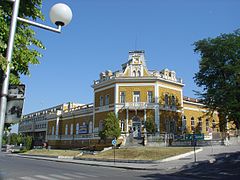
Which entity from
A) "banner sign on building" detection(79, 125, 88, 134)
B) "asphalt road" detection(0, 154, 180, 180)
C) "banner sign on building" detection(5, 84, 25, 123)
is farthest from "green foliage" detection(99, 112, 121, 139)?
"banner sign on building" detection(5, 84, 25, 123)

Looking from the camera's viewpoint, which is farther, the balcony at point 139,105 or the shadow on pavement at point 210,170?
the balcony at point 139,105

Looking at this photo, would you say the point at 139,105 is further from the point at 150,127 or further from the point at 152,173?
Result: the point at 152,173

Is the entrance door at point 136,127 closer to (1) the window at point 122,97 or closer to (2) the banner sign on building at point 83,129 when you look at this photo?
(1) the window at point 122,97

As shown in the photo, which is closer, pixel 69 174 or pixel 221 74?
pixel 69 174

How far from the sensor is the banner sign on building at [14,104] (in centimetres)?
494

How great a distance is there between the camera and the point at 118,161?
92.8ft

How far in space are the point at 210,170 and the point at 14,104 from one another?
1589 centimetres

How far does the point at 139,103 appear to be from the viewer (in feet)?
141

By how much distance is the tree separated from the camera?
3803 centimetres

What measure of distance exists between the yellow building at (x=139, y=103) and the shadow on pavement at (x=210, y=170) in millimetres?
21484

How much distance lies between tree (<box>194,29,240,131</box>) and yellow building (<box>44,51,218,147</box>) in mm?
3167

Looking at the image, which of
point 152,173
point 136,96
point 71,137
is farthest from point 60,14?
point 71,137

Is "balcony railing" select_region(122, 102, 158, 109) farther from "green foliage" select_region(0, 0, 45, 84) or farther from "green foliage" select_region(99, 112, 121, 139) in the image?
"green foliage" select_region(0, 0, 45, 84)

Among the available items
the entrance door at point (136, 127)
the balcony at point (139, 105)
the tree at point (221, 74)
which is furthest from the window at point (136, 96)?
the tree at point (221, 74)
